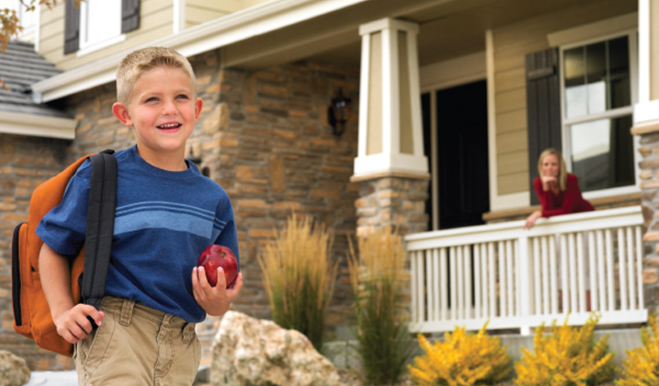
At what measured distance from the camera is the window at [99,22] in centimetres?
1270

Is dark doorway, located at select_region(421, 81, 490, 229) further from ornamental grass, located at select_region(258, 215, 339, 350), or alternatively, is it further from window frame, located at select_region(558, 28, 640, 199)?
ornamental grass, located at select_region(258, 215, 339, 350)

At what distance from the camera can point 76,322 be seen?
2314 millimetres

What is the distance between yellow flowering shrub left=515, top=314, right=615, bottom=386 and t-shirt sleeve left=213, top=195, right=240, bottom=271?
4.73 metres

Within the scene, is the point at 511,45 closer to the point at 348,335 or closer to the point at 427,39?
the point at 427,39

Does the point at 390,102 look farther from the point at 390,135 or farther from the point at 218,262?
the point at 218,262

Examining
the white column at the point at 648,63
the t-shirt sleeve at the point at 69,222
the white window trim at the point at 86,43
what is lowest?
the t-shirt sleeve at the point at 69,222

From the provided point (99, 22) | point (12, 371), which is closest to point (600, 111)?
point (12, 371)

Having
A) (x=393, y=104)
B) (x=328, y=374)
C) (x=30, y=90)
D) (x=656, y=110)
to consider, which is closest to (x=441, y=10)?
(x=393, y=104)

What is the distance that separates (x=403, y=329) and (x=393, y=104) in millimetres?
2125

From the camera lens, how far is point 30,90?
42.4 ft

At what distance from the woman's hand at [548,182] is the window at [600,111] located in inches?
51.7

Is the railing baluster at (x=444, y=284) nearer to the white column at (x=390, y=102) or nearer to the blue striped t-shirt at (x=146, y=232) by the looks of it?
the white column at (x=390, y=102)

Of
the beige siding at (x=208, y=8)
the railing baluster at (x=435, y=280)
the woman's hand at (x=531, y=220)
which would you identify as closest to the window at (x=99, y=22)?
the beige siding at (x=208, y=8)

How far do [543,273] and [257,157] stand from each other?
402cm
